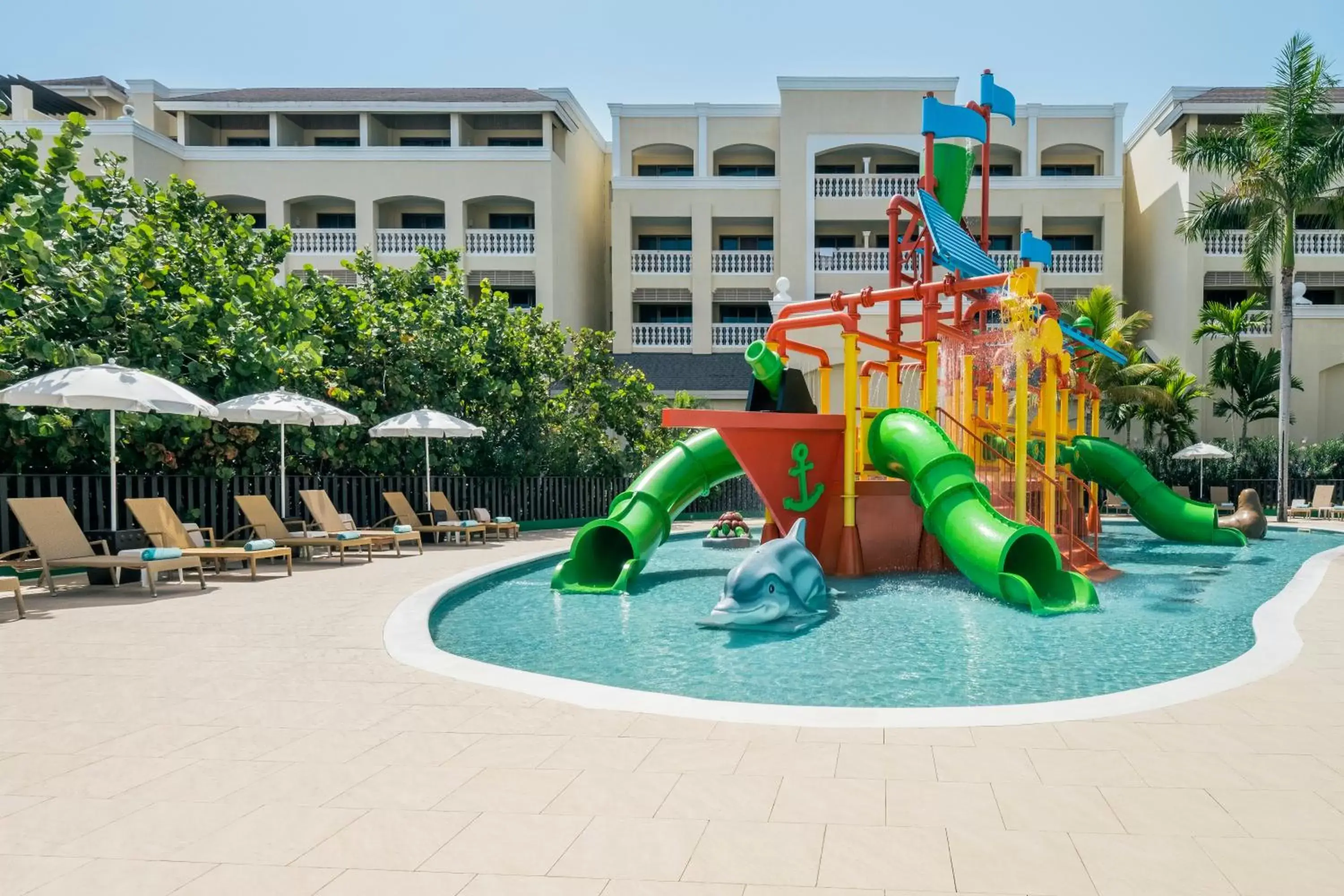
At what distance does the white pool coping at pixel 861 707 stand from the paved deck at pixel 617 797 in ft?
0.40

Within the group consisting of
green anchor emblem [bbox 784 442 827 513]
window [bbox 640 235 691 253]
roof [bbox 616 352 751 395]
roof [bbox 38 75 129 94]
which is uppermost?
roof [bbox 38 75 129 94]

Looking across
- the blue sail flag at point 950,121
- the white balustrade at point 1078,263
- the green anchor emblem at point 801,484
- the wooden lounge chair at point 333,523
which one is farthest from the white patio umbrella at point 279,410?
the white balustrade at point 1078,263

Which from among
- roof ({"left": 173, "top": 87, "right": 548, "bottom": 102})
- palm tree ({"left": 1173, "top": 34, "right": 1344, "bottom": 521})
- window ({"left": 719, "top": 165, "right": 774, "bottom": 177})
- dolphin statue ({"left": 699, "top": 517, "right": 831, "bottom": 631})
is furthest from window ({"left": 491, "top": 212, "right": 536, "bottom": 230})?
dolphin statue ({"left": 699, "top": 517, "right": 831, "bottom": 631})

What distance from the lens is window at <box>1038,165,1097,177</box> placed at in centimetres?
3488

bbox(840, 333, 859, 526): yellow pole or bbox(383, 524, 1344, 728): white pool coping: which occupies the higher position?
bbox(840, 333, 859, 526): yellow pole

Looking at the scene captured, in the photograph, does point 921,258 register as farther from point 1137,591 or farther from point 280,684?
point 280,684

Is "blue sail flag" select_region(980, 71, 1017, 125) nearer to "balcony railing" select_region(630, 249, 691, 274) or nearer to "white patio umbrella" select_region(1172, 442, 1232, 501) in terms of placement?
"white patio umbrella" select_region(1172, 442, 1232, 501)

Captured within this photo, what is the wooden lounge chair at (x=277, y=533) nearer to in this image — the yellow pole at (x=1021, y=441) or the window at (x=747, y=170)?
the yellow pole at (x=1021, y=441)

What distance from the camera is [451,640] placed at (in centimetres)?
829

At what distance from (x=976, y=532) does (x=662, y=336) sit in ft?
77.2

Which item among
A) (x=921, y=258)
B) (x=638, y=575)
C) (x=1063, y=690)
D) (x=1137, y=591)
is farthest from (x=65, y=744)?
(x=921, y=258)

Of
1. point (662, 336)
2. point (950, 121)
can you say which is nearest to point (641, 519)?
point (950, 121)

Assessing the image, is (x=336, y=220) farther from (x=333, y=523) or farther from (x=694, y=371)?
(x=333, y=523)

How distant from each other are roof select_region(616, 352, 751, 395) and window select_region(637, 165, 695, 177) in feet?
26.6
